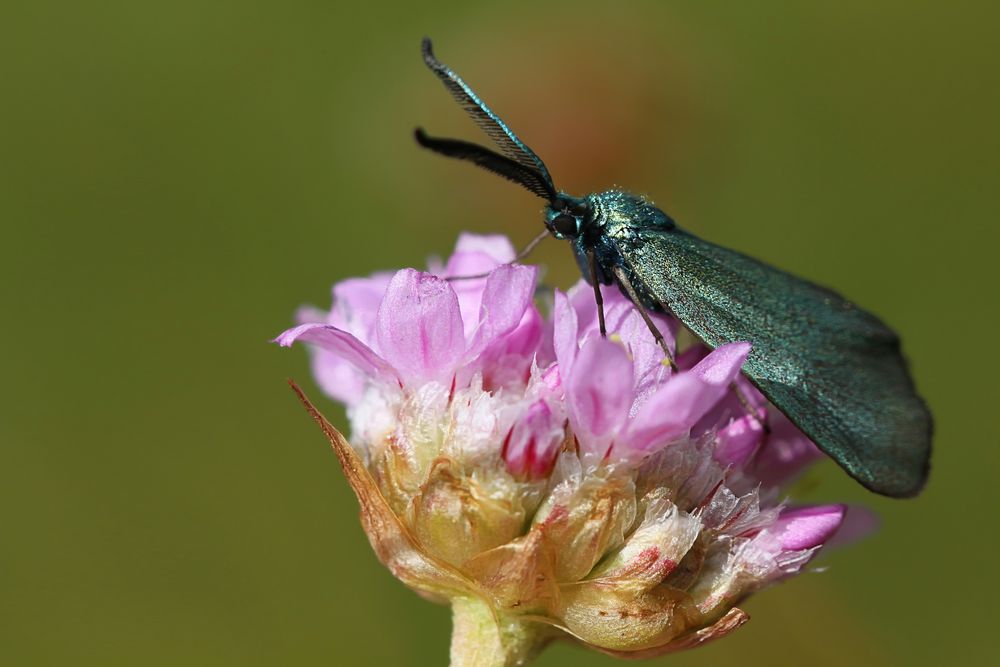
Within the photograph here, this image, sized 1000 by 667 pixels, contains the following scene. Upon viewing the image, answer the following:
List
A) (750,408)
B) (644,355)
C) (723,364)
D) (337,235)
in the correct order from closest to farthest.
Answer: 1. (723,364)
2. (644,355)
3. (750,408)
4. (337,235)

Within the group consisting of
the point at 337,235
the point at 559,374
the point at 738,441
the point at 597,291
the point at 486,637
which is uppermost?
the point at 337,235

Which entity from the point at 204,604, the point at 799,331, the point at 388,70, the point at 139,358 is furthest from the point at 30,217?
the point at 799,331

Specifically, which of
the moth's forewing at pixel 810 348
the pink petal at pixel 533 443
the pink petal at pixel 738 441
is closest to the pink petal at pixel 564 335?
the pink petal at pixel 533 443

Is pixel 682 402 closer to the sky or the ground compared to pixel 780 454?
closer to the sky

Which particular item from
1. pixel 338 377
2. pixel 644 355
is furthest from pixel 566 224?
pixel 338 377

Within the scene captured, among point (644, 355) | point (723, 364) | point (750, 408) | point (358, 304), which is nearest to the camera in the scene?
point (723, 364)

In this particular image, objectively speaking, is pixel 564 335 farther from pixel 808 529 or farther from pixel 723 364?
pixel 808 529

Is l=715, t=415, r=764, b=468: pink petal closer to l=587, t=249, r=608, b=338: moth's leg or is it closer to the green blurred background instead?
l=587, t=249, r=608, b=338: moth's leg

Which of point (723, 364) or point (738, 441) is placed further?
point (738, 441)
